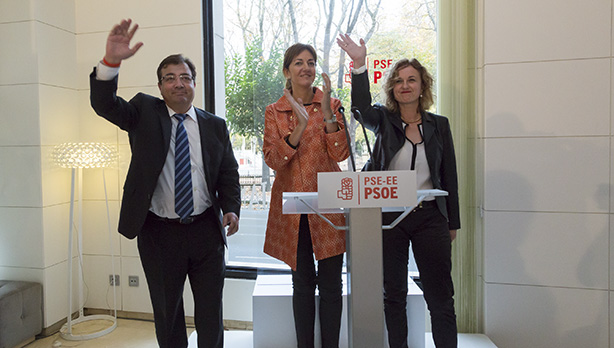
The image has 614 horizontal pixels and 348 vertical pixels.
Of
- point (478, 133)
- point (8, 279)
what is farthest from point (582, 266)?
point (8, 279)

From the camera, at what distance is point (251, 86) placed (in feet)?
9.89

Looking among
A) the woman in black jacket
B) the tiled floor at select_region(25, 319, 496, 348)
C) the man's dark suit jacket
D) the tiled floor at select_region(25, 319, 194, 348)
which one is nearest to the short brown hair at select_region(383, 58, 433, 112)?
the woman in black jacket

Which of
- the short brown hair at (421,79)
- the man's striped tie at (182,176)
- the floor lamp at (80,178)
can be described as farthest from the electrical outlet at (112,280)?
the short brown hair at (421,79)

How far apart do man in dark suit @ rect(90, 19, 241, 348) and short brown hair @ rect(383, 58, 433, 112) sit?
91cm

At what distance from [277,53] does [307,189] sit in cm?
143

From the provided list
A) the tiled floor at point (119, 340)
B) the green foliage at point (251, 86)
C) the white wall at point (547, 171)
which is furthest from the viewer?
the green foliage at point (251, 86)

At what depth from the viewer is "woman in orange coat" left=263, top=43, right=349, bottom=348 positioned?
190 cm

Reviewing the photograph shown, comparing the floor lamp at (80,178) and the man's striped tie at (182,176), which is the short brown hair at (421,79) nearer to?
the man's striped tie at (182,176)

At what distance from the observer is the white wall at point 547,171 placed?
2.35 meters

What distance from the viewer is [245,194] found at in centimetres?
306

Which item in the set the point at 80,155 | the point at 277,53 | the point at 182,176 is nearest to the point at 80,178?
the point at 80,155

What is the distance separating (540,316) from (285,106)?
6.67 feet

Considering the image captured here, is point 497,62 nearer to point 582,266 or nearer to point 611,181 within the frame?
point 611,181

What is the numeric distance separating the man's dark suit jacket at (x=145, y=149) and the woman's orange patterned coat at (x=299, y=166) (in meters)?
0.23
